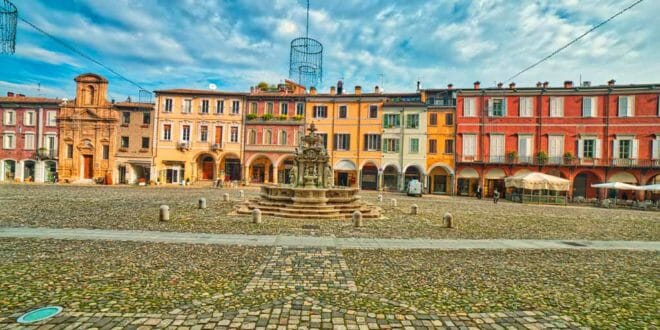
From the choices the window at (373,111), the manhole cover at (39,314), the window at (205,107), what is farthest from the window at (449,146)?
the manhole cover at (39,314)

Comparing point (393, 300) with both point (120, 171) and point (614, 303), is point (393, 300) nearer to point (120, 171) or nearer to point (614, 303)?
point (614, 303)

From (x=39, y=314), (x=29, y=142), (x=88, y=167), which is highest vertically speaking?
(x=29, y=142)

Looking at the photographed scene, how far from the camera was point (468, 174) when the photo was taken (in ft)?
113

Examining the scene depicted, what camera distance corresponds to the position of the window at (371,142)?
3662 centimetres

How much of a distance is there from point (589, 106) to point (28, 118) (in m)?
64.2

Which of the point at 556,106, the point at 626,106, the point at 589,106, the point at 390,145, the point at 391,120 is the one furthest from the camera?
the point at 390,145

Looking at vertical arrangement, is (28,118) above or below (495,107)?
below

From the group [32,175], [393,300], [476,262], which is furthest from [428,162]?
[32,175]

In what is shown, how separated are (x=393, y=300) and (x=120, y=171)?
41.7 metres

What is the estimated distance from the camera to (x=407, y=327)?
416 centimetres

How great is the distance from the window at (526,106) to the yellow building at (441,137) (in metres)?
6.81

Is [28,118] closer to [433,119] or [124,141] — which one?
[124,141]

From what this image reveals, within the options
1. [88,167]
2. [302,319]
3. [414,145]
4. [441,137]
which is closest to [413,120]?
[414,145]

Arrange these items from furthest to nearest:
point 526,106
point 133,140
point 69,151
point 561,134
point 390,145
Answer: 1. point 133,140
2. point 69,151
3. point 390,145
4. point 526,106
5. point 561,134
